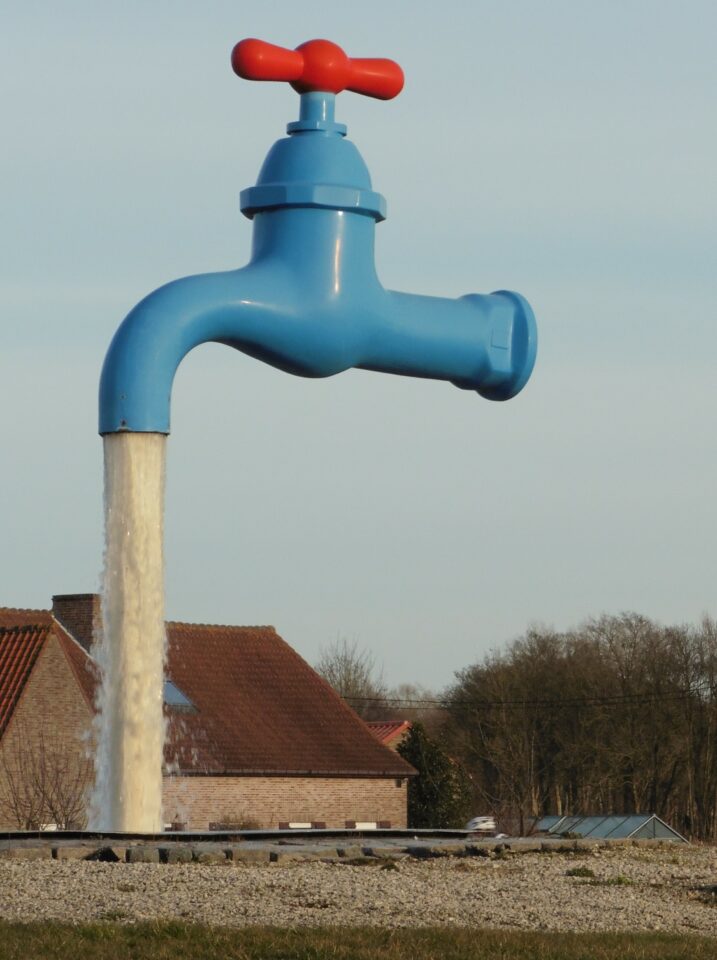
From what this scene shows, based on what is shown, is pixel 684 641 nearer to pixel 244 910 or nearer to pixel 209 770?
pixel 209 770

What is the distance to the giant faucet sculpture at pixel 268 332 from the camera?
34.5 ft

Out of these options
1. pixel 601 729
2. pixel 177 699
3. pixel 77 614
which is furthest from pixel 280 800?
pixel 601 729

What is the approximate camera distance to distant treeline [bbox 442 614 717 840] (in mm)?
54906

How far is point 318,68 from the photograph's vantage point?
11141 millimetres

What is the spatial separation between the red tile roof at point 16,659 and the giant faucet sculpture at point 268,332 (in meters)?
19.0

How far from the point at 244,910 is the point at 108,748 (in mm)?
1582

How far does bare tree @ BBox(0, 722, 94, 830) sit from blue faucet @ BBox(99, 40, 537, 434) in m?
17.1

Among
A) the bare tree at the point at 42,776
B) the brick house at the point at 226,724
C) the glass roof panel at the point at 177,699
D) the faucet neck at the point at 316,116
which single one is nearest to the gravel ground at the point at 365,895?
the faucet neck at the point at 316,116

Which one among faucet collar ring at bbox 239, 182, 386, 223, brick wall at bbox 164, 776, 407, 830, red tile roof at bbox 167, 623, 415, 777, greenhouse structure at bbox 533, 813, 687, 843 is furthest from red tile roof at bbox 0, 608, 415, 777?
faucet collar ring at bbox 239, 182, 386, 223

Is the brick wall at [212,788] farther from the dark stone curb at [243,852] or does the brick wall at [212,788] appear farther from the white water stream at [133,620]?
the white water stream at [133,620]

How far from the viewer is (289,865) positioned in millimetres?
10914

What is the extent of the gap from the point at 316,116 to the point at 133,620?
328cm

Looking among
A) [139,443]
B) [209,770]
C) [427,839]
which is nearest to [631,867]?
[427,839]

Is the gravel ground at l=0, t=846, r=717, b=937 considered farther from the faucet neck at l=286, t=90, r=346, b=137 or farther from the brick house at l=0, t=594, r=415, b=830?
the brick house at l=0, t=594, r=415, b=830
